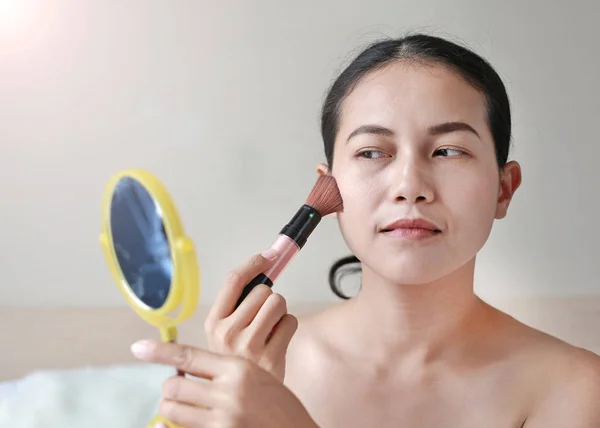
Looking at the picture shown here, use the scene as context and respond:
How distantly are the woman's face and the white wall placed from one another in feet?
1.20

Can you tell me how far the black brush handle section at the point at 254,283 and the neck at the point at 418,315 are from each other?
235 mm

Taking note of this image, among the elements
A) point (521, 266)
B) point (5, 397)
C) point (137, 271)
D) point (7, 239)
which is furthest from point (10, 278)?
point (521, 266)

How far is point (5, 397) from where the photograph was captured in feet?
3.60

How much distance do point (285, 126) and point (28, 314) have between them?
0.50 metres

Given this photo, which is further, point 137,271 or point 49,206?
point 49,206

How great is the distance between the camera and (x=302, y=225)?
68 centimetres

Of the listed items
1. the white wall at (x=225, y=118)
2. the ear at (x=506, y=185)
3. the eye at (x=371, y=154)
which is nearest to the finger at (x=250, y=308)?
the eye at (x=371, y=154)

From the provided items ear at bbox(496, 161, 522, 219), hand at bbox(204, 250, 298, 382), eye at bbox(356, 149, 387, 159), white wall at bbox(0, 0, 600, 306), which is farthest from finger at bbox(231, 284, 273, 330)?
white wall at bbox(0, 0, 600, 306)

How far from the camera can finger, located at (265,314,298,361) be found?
58cm

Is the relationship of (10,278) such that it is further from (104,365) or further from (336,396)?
(336,396)

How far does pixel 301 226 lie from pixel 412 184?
4.6 inches

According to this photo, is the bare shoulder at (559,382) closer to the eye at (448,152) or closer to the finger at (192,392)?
the eye at (448,152)

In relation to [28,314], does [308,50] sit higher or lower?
higher

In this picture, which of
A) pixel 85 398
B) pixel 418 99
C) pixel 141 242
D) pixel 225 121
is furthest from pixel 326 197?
pixel 85 398
